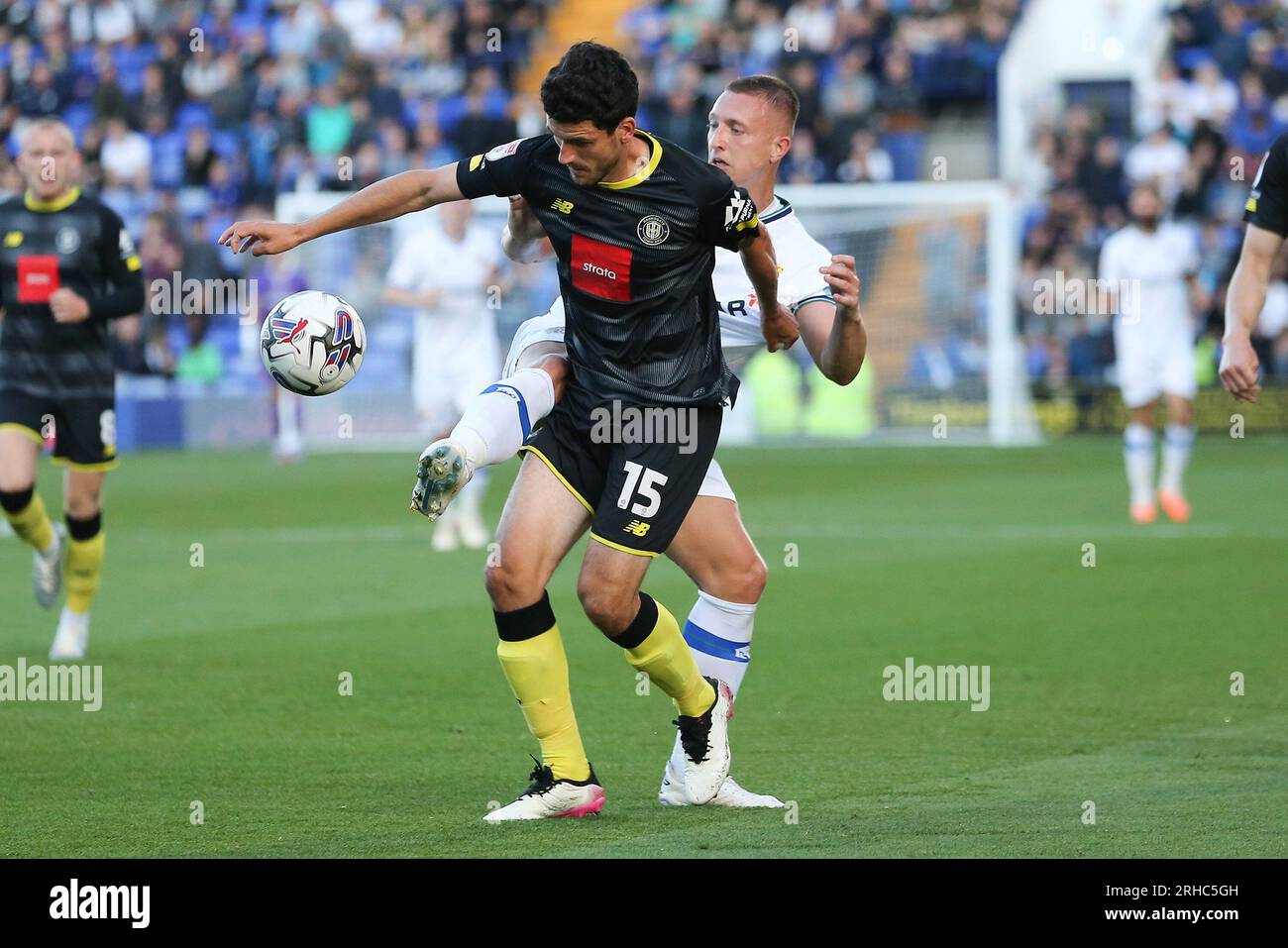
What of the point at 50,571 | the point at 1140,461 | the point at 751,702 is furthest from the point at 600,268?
the point at 1140,461

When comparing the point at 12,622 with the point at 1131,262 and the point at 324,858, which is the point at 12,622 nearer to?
the point at 324,858

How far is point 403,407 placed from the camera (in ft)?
74.4

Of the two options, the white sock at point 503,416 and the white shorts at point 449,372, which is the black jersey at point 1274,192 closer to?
the white sock at point 503,416

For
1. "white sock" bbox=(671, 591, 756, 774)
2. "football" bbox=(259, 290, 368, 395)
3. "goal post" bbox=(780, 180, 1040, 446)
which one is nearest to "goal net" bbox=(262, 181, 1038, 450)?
"goal post" bbox=(780, 180, 1040, 446)

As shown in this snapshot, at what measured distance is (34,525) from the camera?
9.45 metres

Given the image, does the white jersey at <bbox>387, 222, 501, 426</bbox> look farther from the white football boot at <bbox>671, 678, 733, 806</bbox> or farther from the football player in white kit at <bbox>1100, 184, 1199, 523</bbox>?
the white football boot at <bbox>671, 678, 733, 806</bbox>

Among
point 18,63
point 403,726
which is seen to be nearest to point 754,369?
point 18,63

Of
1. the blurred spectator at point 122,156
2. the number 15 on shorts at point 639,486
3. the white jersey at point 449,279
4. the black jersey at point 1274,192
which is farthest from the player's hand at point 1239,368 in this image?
the blurred spectator at point 122,156

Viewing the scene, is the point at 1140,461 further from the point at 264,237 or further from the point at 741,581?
the point at 264,237

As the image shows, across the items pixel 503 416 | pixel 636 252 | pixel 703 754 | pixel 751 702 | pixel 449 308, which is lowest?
pixel 703 754

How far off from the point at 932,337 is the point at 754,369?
2048 mm

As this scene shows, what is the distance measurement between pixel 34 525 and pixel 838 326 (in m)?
5.00

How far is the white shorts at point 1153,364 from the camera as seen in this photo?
16.0 meters

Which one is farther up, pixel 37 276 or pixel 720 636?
pixel 37 276
